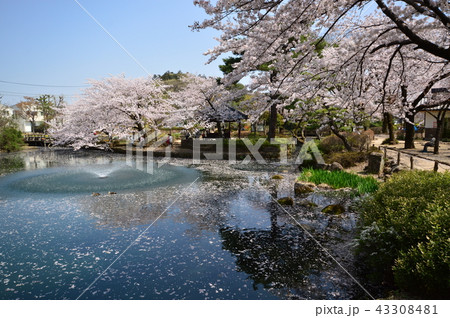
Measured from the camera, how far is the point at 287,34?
7375 millimetres

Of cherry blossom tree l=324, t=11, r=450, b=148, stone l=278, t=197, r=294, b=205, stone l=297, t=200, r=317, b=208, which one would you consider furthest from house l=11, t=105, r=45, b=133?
stone l=297, t=200, r=317, b=208

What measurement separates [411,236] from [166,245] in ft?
13.7

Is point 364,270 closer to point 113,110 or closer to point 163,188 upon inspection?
point 163,188

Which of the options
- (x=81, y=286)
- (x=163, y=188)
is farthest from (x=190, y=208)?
(x=81, y=286)

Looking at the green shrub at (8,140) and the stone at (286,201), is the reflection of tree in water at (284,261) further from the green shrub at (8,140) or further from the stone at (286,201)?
the green shrub at (8,140)

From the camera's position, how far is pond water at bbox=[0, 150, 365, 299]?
4324 mm

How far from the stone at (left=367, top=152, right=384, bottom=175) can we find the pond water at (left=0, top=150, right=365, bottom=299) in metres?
4.17

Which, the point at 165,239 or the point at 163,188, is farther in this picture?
the point at 163,188

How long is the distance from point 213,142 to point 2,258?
1765cm

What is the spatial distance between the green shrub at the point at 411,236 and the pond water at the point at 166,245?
0.62m

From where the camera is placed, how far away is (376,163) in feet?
38.8

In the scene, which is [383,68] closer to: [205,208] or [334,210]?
[334,210]

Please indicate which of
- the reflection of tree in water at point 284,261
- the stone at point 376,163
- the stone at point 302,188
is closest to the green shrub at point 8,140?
the stone at point 302,188

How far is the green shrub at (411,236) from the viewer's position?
338 cm
